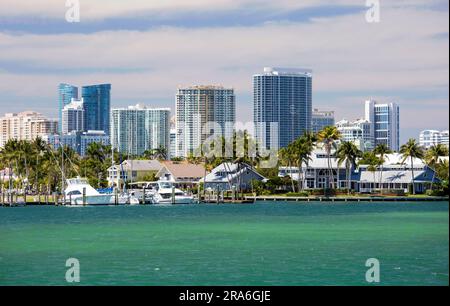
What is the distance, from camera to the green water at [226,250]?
36906 millimetres

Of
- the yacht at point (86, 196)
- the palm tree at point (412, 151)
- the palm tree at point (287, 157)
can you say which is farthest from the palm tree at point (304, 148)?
the yacht at point (86, 196)

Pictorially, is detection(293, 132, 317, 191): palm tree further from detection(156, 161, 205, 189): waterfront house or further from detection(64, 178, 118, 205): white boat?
detection(64, 178, 118, 205): white boat

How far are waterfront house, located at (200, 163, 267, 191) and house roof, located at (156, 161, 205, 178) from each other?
1248 centimetres

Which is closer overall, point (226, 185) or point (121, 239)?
point (121, 239)

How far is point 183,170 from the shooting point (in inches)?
5886

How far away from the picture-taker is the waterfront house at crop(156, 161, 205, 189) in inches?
5771

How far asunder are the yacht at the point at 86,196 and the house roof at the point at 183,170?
3877cm

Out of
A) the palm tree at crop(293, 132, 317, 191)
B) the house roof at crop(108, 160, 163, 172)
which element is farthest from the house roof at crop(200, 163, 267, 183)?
the house roof at crop(108, 160, 163, 172)

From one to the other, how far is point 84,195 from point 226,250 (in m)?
57.2
